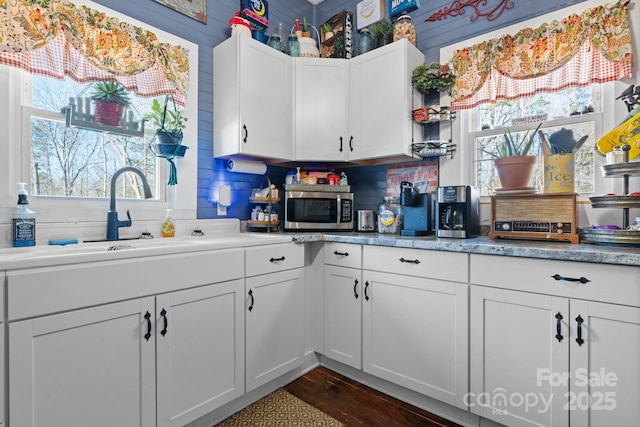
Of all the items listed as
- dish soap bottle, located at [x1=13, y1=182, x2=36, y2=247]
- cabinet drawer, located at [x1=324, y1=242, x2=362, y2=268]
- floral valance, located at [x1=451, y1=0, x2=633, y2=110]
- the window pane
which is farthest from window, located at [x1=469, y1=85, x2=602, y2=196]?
dish soap bottle, located at [x1=13, y1=182, x2=36, y2=247]

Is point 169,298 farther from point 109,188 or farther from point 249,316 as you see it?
point 109,188

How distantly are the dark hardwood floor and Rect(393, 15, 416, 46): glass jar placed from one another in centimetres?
245

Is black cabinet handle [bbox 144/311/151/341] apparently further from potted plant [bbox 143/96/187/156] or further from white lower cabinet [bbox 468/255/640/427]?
white lower cabinet [bbox 468/255/640/427]

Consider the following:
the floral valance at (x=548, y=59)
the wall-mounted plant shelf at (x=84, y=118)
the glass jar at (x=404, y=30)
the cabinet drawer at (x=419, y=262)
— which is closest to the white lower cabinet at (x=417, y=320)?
the cabinet drawer at (x=419, y=262)

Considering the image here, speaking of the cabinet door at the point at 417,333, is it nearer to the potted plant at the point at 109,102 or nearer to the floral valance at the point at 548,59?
the floral valance at the point at 548,59

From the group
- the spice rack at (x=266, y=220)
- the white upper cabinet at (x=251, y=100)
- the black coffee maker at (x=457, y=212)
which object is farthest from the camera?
the spice rack at (x=266, y=220)

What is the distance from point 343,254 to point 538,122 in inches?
59.7

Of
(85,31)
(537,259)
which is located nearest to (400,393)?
(537,259)

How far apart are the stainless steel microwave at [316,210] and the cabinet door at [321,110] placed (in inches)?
12.6

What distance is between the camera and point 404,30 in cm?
246

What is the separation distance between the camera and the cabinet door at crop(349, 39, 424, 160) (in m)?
2.39

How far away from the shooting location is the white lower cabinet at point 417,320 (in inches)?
69.8

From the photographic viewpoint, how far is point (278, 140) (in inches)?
101

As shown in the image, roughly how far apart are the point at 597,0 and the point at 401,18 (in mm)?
1158
